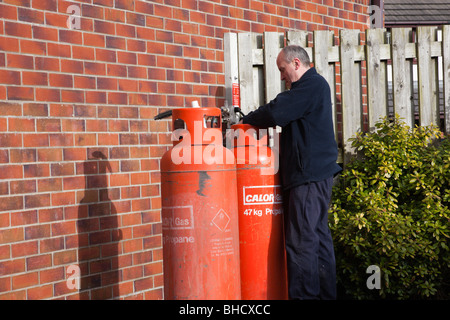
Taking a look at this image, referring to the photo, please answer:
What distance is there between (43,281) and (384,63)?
3.58 meters

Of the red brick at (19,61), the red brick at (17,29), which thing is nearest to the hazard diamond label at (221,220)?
the red brick at (19,61)

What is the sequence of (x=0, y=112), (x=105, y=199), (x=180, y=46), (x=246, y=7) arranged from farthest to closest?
1. (x=246, y=7)
2. (x=180, y=46)
3. (x=105, y=199)
4. (x=0, y=112)

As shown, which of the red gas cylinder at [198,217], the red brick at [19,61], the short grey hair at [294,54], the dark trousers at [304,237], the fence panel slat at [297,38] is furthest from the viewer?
the fence panel slat at [297,38]

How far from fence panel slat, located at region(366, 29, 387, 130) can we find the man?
1.43m

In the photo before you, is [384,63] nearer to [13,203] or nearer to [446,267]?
[446,267]

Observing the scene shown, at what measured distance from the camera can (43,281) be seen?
3.74 meters

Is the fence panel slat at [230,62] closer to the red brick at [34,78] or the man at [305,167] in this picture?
the man at [305,167]

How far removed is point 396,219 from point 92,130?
7.96 ft

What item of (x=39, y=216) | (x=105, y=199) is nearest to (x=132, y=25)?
(x=105, y=199)

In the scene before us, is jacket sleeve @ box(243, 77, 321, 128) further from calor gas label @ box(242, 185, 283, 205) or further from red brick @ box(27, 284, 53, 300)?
red brick @ box(27, 284, 53, 300)

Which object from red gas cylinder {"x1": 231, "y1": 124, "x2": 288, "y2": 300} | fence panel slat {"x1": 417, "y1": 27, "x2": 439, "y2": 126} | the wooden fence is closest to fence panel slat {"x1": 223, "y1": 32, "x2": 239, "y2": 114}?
the wooden fence

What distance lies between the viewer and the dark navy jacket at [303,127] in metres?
3.87

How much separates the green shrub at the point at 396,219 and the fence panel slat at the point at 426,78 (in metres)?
0.42
